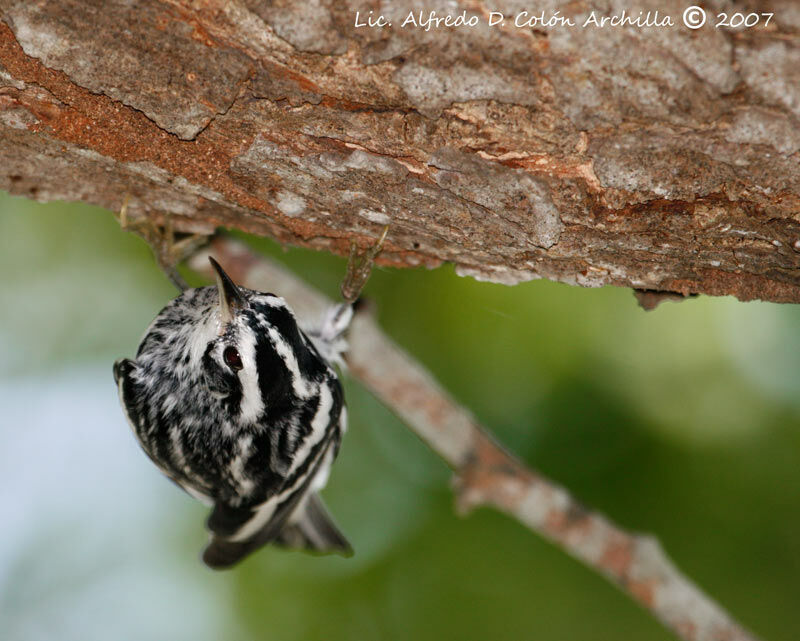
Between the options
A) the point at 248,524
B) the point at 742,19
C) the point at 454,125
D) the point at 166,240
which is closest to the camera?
the point at 742,19

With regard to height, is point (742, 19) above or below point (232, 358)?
above

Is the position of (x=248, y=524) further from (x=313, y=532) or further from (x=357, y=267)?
(x=357, y=267)

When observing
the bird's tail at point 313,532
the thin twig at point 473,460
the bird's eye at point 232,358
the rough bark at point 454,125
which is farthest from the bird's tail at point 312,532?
the rough bark at point 454,125

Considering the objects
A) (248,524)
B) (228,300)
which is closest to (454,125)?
(228,300)

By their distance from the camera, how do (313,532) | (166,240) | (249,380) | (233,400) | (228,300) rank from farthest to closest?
(313,532), (166,240), (233,400), (249,380), (228,300)

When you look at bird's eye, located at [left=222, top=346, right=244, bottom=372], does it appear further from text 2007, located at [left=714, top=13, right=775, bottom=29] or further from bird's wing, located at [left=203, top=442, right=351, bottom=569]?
text 2007, located at [left=714, top=13, right=775, bottom=29]

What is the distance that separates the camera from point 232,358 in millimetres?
3486

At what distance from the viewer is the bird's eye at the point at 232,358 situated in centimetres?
346

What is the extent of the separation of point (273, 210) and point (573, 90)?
1.43 meters

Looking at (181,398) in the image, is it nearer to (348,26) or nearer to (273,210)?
(273,210)

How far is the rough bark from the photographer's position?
2229 millimetres

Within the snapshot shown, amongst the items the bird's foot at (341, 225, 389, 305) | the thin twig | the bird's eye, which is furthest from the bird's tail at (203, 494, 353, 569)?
the bird's foot at (341, 225, 389, 305)

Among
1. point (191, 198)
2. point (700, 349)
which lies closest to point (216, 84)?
point (191, 198)

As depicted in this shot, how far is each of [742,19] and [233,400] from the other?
274 centimetres
